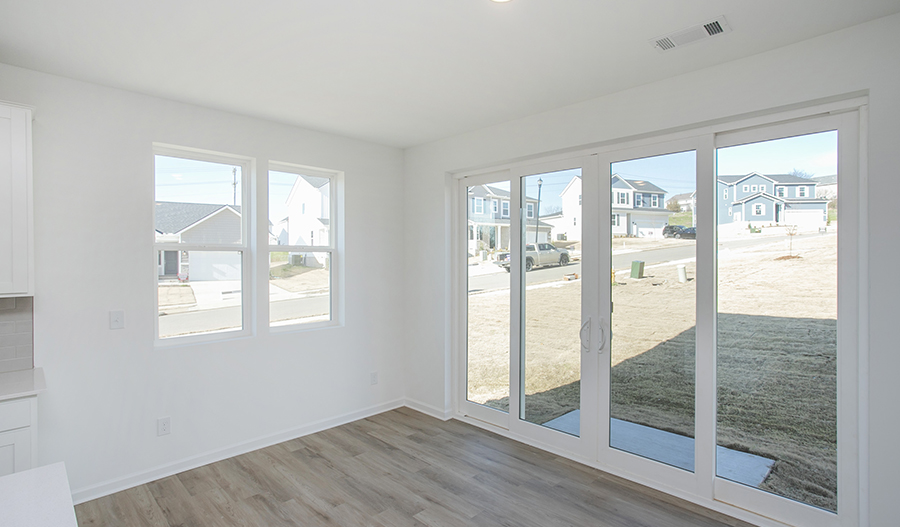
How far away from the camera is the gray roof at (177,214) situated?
336 centimetres

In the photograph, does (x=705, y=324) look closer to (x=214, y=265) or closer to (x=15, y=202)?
(x=214, y=265)

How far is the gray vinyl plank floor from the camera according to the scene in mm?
2686

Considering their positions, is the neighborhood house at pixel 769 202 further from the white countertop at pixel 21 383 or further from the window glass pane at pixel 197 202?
the white countertop at pixel 21 383

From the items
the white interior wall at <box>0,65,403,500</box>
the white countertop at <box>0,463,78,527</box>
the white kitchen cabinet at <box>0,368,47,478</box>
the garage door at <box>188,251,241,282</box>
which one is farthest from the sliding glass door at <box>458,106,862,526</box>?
the white kitchen cabinet at <box>0,368,47,478</box>

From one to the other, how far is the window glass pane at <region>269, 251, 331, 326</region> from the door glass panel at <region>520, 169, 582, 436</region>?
73.4 inches

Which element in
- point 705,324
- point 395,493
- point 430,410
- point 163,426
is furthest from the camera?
point 430,410

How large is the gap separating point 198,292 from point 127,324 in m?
0.54

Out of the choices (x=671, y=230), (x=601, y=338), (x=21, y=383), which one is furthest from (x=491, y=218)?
(x=21, y=383)

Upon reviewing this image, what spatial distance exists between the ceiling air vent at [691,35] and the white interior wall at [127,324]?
9.36 feet

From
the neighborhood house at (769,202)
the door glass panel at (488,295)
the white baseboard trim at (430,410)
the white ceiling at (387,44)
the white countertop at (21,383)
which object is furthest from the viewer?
the white baseboard trim at (430,410)

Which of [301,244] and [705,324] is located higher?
[301,244]

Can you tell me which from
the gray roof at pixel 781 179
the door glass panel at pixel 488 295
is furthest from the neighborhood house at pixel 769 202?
the door glass panel at pixel 488 295

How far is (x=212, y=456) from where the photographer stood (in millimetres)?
3449

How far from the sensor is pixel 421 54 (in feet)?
8.41
